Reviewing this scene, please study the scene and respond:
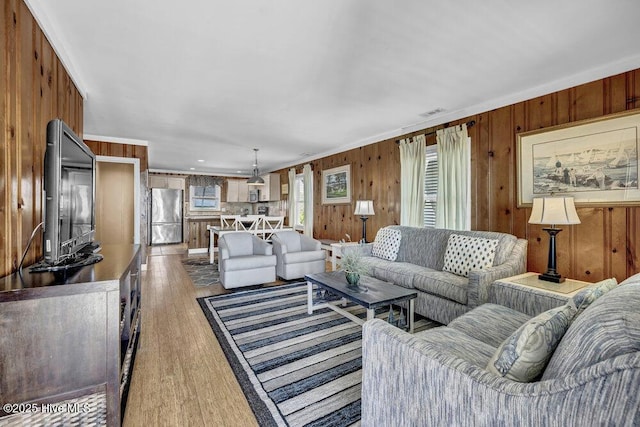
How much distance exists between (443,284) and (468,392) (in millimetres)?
1990

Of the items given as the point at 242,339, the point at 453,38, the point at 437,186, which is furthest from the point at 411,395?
the point at 437,186

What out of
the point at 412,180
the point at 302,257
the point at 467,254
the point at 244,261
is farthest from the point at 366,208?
the point at 244,261

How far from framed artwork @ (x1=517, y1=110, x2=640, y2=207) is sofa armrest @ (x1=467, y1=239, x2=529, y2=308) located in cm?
61

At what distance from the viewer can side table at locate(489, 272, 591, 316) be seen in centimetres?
211

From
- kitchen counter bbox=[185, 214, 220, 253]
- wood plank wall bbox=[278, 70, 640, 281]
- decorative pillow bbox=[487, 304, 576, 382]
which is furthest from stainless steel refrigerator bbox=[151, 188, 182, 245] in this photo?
decorative pillow bbox=[487, 304, 576, 382]

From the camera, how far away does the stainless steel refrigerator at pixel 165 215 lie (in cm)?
858

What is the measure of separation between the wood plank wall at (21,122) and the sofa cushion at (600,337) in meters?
2.33

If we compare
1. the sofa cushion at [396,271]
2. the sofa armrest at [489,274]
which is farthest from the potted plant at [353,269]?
the sofa armrest at [489,274]

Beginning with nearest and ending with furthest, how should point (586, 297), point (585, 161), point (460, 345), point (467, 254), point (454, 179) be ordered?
point (586, 297) < point (460, 345) < point (585, 161) < point (467, 254) < point (454, 179)

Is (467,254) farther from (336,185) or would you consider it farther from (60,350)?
(336,185)

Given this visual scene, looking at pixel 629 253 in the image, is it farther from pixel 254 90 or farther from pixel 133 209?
pixel 133 209

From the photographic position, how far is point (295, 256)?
4.45 m

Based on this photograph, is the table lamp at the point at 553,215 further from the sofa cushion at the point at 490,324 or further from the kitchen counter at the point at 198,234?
the kitchen counter at the point at 198,234

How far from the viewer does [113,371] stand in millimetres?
1241
